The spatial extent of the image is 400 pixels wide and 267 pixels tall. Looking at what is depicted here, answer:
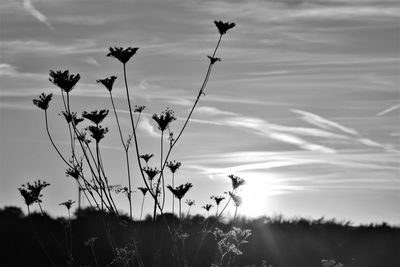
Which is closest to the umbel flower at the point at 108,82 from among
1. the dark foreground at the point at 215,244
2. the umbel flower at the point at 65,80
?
the umbel flower at the point at 65,80

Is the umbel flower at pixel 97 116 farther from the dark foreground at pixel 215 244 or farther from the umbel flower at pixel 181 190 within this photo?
the dark foreground at pixel 215 244

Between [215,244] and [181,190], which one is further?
[215,244]

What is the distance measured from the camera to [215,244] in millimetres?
27375

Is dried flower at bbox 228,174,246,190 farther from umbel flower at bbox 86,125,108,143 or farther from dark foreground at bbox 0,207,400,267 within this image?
dark foreground at bbox 0,207,400,267

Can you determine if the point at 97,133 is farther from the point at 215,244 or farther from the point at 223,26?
the point at 215,244

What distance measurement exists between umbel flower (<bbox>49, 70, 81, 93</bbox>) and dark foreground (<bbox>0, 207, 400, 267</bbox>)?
49.7 feet

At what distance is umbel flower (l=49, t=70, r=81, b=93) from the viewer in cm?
1040

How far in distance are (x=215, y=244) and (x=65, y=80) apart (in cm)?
1778

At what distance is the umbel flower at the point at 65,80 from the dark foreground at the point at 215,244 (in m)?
15.2

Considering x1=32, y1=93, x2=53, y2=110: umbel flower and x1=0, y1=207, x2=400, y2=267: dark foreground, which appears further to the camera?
x1=0, y1=207, x2=400, y2=267: dark foreground

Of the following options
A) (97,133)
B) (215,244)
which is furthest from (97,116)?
(215,244)

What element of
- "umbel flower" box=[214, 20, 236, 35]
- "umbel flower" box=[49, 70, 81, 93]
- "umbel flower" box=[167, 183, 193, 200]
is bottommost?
"umbel flower" box=[167, 183, 193, 200]

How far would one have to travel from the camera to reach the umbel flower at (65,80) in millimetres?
10403

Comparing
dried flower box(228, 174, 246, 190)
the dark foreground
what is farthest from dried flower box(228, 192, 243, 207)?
the dark foreground
